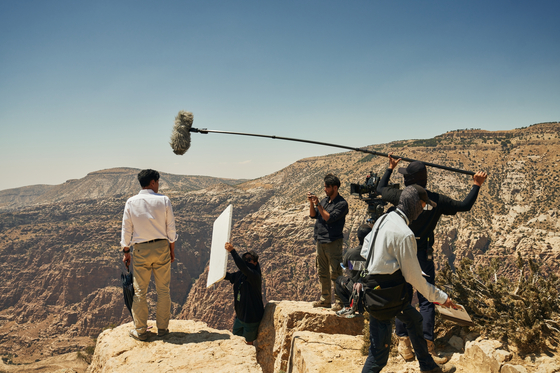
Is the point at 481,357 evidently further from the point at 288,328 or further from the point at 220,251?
the point at 220,251

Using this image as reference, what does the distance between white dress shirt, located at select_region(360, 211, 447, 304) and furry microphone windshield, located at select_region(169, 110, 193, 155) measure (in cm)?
300

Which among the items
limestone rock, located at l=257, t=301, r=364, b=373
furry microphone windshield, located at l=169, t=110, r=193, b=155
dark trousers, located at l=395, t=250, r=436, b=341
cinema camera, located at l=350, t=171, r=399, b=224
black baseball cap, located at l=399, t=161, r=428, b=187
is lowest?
limestone rock, located at l=257, t=301, r=364, b=373

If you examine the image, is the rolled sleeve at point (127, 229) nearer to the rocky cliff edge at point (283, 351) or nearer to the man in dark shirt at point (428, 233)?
the rocky cliff edge at point (283, 351)

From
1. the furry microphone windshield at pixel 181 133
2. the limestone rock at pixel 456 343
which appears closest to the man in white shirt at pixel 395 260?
the limestone rock at pixel 456 343

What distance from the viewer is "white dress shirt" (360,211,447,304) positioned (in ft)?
7.77

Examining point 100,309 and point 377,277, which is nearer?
point 377,277

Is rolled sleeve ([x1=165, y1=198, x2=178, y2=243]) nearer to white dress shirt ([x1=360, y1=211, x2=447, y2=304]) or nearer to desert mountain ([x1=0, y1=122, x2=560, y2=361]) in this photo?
white dress shirt ([x1=360, y1=211, x2=447, y2=304])

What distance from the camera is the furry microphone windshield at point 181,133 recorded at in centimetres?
431

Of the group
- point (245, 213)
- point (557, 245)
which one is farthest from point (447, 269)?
point (245, 213)

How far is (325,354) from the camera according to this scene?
12.7 ft

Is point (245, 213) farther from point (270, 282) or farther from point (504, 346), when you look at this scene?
point (504, 346)

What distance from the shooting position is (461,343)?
3605 millimetres

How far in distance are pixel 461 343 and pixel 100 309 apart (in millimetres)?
81989

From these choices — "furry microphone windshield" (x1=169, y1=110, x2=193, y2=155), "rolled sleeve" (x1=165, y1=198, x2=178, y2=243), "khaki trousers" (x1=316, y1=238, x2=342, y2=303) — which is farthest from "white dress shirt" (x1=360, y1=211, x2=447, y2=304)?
"furry microphone windshield" (x1=169, y1=110, x2=193, y2=155)
